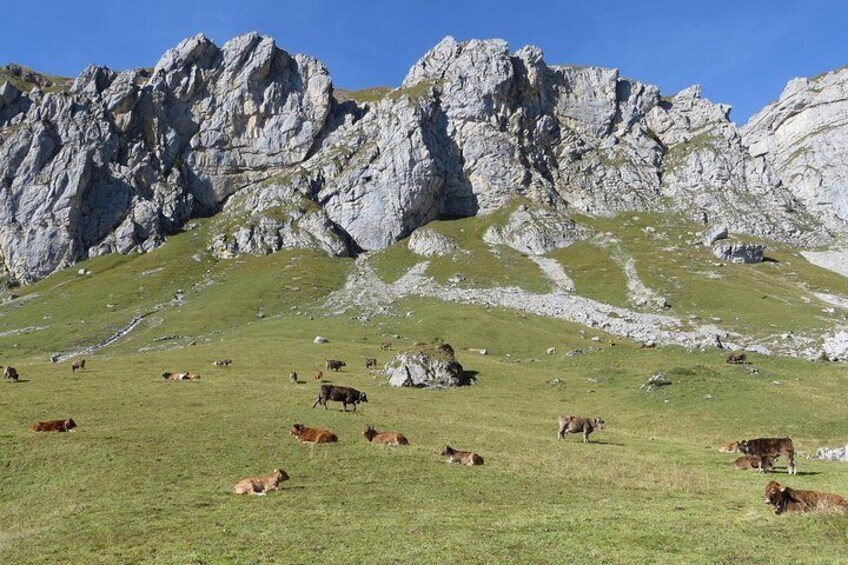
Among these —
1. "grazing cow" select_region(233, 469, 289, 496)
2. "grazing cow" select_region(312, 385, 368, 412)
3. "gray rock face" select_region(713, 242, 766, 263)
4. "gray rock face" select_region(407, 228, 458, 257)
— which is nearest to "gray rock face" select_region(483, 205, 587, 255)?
"gray rock face" select_region(407, 228, 458, 257)

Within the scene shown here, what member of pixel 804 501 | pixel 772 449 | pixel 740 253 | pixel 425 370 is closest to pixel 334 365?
pixel 425 370

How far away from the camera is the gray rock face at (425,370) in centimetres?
5572

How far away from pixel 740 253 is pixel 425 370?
5501 inches

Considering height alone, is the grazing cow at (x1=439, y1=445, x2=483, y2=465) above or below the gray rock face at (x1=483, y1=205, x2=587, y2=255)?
below

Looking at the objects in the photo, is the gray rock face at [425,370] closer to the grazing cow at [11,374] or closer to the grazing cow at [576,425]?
the grazing cow at [576,425]

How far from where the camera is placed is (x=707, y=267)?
144 m

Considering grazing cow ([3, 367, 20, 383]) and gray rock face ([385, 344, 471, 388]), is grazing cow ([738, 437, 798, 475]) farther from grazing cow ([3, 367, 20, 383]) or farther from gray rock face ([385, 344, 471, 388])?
grazing cow ([3, 367, 20, 383])

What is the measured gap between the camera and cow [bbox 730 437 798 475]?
2614 cm

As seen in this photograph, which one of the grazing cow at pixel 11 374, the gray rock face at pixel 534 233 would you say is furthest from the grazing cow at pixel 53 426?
the gray rock face at pixel 534 233

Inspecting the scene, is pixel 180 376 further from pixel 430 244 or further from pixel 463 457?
pixel 430 244

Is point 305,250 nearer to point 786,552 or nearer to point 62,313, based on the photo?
point 62,313

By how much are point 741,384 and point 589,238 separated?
144 meters

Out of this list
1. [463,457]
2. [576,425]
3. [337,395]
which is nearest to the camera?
[463,457]

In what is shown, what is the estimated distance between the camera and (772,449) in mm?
27000
